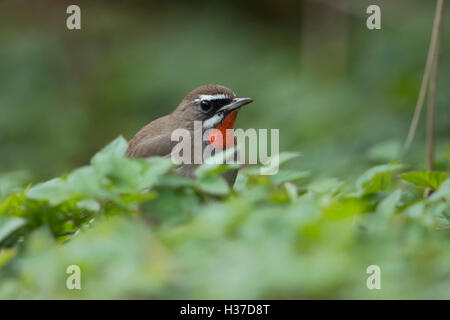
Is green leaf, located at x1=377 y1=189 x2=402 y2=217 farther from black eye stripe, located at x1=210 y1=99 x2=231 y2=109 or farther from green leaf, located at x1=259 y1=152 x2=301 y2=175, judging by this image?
black eye stripe, located at x1=210 y1=99 x2=231 y2=109

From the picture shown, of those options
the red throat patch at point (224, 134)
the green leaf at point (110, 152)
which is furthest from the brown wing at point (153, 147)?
the green leaf at point (110, 152)

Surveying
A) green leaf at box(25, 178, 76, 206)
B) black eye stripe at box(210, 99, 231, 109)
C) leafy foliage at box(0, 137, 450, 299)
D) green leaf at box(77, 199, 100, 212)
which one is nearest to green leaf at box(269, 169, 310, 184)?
leafy foliage at box(0, 137, 450, 299)

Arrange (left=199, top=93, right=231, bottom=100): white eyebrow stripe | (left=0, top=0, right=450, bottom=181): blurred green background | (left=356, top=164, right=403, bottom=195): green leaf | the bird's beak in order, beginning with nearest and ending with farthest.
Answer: (left=356, top=164, right=403, bottom=195): green leaf
the bird's beak
(left=199, top=93, right=231, bottom=100): white eyebrow stripe
(left=0, top=0, right=450, bottom=181): blurred green background

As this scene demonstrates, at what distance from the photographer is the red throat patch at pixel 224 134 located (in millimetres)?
5496

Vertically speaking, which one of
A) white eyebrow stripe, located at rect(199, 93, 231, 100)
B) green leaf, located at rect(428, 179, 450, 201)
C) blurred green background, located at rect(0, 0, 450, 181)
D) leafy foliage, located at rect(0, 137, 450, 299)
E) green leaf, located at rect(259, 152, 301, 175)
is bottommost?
leafy foliage, located at rect(0, 137, 450, 299)

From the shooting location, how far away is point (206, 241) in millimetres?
2355

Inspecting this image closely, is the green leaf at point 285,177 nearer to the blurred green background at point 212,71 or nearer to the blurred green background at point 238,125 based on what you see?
the blurred green background at point 238,125

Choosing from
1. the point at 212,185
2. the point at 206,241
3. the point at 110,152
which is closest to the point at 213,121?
the point at 110,152

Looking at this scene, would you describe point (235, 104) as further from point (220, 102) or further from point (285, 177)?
point (285, 177)

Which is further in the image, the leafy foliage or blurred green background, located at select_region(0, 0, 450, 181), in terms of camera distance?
blurred green background, located at select_region(0, 0, 450, 181)

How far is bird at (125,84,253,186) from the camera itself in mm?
5387

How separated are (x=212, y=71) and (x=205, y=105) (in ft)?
21.7

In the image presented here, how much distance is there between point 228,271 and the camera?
7.07 ft
